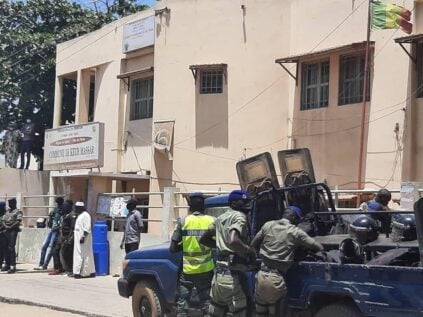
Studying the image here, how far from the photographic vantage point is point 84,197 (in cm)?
2150

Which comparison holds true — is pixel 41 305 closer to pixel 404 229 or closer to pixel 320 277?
pixel 320 277

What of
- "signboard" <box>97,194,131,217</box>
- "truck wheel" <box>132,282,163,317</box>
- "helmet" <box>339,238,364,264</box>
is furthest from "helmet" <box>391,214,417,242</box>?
"signboard" <box>97,194,131,217</box>

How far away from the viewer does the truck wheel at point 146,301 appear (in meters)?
8.52

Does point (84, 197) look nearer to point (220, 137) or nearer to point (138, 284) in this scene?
point (220, 137)

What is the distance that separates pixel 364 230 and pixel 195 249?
1953 millimetres

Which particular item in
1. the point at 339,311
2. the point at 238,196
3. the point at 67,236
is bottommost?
the point at 67,236

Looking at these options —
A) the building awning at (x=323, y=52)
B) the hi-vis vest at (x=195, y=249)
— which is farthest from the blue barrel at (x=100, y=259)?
the hi-vis vest at (x=195, y=249)

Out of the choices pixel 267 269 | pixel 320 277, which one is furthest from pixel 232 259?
pixel 320 277

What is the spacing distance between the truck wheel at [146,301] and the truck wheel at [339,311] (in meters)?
2.60

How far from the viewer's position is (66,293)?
12664mm

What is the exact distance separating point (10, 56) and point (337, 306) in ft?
85.8

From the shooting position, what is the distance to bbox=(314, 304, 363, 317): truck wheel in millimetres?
6203

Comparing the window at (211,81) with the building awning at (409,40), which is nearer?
the building awning at (409,40)

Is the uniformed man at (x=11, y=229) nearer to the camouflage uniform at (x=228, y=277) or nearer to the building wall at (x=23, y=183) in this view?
the building wall at (x=23, y=183)
